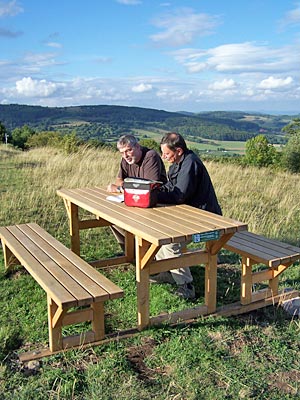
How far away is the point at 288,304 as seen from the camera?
345cm

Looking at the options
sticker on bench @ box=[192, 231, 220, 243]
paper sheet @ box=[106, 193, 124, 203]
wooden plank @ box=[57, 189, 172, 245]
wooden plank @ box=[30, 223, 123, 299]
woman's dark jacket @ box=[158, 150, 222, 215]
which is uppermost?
woman's dark jacket @ box=[158, 150, 222, 215]

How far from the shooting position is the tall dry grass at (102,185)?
20.6 feet

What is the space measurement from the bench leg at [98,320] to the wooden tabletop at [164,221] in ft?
1.80

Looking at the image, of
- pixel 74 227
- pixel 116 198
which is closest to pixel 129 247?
pixel 74 227

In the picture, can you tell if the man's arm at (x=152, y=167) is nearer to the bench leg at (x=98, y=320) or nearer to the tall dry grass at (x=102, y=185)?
the bench leg at (x=98, y=320)

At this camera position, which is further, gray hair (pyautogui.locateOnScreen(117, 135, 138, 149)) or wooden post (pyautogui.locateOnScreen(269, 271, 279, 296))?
gray hair (pyautogui.locateOnScreen(117, 135, 138, 149))

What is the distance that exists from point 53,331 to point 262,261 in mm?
1664

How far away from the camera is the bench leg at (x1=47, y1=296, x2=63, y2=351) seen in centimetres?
→ 273

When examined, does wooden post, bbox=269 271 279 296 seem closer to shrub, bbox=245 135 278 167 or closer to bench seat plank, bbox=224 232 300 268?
bench seat plank, bbox=224 232 300 268

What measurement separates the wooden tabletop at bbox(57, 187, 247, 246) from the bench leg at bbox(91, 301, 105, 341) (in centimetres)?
55

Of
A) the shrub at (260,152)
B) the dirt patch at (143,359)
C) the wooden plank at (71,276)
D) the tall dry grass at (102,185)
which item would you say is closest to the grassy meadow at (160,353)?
the dirt patch at (143,359)

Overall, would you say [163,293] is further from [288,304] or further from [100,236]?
[100,236]

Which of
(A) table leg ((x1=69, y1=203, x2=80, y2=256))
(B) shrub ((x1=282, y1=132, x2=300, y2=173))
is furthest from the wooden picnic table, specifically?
(B) shrub ((x1=282, y1=132, x2=300, y2=173))

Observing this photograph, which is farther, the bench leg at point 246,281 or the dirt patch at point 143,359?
the bench leg at point 246,281
